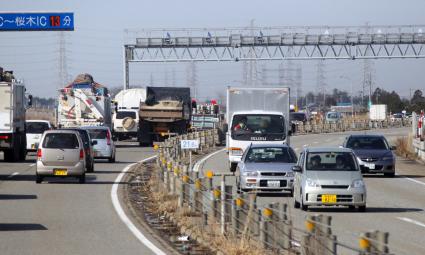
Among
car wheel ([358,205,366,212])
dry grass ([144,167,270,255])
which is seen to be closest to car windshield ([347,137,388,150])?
dry grass ([144,167,270,255])

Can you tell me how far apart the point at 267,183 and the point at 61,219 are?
7577 millimetres

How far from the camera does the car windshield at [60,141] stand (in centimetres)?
3158

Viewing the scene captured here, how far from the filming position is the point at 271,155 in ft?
92.2

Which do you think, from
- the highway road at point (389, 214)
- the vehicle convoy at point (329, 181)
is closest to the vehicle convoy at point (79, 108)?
the highway road at point (389, 214)

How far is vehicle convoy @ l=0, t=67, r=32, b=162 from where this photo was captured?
4172cm

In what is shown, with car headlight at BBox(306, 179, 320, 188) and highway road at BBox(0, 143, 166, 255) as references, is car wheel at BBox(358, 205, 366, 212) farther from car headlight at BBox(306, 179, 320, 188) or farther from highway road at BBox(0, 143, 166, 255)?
highway road at BBox(0, 143, 166, 255)

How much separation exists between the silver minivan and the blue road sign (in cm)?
1703

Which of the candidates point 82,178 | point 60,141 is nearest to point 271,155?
point 82,178

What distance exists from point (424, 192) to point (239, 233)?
15.7 meters

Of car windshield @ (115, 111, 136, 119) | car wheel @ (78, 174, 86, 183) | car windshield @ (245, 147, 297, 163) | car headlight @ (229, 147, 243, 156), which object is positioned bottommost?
car wheel @ (78, 174, 86, 183)

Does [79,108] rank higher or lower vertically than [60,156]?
higher

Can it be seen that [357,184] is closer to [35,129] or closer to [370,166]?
[370,166]

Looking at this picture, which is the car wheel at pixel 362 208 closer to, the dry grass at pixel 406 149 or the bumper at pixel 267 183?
the bumper at pixel 267 183

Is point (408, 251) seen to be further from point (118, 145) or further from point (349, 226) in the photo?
point (118, 145)
